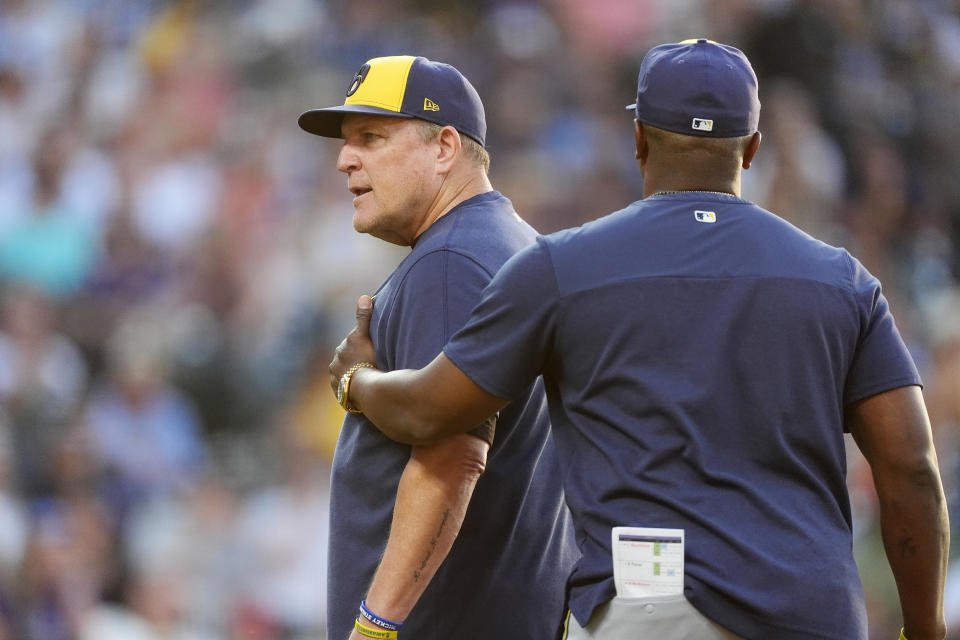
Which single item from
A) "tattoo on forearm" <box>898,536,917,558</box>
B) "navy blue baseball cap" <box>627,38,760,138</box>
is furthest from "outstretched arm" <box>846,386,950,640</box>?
"navy blue baseball cap" <box>627,38,760,138</box>

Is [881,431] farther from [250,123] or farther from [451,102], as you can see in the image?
[250,123]

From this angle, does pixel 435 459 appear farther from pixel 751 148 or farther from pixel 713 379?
pixel 751 148

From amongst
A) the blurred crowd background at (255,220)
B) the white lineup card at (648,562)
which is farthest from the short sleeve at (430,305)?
the blurred crowd background at (255,220)

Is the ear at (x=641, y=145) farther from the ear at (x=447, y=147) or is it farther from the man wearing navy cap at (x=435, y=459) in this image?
the ear at (x=447, y=147)

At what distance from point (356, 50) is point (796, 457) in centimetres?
844

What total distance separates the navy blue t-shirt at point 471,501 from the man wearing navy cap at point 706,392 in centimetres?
36

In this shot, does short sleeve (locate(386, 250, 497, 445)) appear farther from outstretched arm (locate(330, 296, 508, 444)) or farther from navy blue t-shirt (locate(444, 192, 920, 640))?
navy blue t-shirt (locate(444, 192, 920, 640))

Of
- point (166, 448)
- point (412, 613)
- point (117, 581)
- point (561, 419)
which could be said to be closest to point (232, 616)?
point (117, 581)

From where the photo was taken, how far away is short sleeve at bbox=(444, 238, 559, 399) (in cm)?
263

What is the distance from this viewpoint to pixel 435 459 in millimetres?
2938

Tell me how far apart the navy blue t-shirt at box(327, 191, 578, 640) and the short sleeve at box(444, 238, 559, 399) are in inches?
12.5

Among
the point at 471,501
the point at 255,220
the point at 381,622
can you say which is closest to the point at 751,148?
the point at 471,501

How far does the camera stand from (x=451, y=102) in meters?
3.38

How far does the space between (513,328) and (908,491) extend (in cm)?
83
